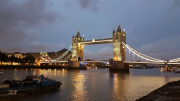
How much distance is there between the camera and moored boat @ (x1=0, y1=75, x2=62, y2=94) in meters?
12.6

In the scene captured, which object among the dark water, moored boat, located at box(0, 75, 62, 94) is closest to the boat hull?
moored boat, located at box(0, 75, 62, 94)

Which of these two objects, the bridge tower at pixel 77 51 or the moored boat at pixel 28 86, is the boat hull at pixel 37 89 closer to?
the moored boat at pixel 28 86

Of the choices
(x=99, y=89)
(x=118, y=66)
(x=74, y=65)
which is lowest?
(x=99, y=89)

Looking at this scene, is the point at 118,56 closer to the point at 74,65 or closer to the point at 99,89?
the point at 74,65

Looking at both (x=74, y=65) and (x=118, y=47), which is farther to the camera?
(x=74, y=65)

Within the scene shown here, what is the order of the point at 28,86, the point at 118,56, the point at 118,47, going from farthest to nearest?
the point at 118,47 → the point at 118,56 → the point at 28,86

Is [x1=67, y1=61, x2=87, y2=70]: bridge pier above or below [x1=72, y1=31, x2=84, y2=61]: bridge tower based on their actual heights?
below

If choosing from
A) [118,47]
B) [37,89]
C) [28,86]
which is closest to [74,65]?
[118,47]

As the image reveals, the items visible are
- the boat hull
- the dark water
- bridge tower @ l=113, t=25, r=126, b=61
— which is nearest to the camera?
the boat hull

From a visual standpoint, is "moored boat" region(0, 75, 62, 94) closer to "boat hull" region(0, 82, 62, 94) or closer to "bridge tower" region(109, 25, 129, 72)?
"boat hull" region(0, 82, 62, 94)

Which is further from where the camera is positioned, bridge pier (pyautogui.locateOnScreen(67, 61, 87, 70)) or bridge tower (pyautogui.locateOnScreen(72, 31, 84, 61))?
bridge tower (pyautogui.locateOnScreen(72, 31, 84, 61))

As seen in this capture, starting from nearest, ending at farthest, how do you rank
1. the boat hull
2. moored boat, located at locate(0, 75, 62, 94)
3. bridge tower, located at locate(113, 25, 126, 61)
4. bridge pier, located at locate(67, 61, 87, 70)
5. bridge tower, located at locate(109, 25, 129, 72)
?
moored boat, located at locate(0, 75, 62, 94) < the boat hull < bridge tower, located at locate(109, 25, 129, 72) < bridge tower, located at locate(113, 25, 126, 61) < bridge pier, located at locate(67, 61, 87, 70)

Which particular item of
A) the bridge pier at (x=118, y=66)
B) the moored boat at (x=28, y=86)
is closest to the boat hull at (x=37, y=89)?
the moored boat at (x=28, y=86)

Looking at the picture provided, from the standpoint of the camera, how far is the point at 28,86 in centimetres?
1338
